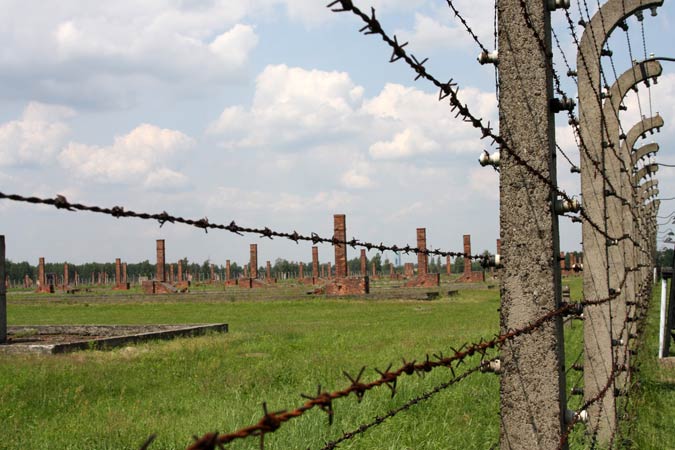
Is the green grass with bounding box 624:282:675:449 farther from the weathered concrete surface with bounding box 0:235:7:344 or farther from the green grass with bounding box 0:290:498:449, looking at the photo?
the weathered concrete surface with bounding box 0:235:7:344

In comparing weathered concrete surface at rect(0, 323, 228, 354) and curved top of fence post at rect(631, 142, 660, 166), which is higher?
curved top of fence post at rect(631, 142, 660, 166)

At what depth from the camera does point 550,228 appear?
8.09ft

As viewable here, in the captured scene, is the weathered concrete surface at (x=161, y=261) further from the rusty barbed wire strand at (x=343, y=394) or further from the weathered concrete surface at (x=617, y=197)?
the rusty barbed wire strand at (x=343, y=394)

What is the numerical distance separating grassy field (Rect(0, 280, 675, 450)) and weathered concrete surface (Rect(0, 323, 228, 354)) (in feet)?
1.80

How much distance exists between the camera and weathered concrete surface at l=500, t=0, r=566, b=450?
2.44m

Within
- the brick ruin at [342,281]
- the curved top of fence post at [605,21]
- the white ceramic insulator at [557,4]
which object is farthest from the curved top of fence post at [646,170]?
the brick ruin at [342,281]

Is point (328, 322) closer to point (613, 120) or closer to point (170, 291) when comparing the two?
point (613, 120)

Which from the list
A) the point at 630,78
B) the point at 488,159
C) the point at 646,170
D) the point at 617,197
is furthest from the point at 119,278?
the point at 488,159

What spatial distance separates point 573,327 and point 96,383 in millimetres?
9152

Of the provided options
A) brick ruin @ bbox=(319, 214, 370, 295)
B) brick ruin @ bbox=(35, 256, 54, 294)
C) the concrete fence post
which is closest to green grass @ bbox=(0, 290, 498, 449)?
the concrete fence post

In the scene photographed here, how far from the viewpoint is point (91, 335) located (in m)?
14.7

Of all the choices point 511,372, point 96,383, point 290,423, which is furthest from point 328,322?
point 511,372

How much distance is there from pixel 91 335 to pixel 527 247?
44.2 ft

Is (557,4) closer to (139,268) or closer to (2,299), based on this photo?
(2,299)
